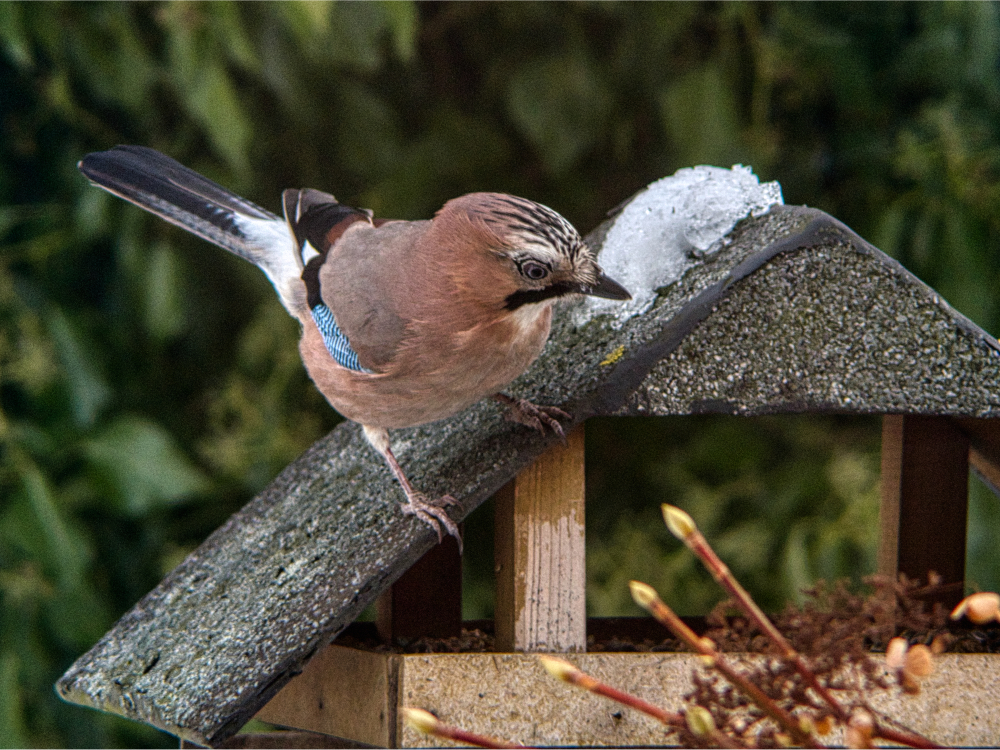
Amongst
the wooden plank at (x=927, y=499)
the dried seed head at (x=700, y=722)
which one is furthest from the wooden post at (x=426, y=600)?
the dried seed head at (x=700, y=722)

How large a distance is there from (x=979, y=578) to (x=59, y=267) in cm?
244

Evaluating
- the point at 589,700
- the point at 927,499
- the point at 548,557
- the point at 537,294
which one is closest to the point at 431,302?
the point at 537,294

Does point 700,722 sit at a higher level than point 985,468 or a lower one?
lower

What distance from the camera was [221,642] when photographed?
159cm

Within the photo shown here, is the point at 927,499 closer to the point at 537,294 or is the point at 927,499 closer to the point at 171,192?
the point at 537,294

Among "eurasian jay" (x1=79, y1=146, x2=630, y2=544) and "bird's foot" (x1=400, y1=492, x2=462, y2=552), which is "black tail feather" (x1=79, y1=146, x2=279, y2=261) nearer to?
"eurasian jay" (x1=79, y1=146, x2=630, y2=544)

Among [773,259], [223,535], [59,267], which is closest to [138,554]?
[59,267]

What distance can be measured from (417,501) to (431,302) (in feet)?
0.96

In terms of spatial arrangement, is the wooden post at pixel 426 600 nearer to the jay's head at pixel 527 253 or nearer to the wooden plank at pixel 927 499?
the jay's head at pixel 527 253

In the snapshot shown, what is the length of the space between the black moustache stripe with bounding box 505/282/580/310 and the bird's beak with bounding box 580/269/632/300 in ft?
0.05

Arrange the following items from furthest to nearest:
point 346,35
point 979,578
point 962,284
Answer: point 346,35
point 962,284
point 979,578

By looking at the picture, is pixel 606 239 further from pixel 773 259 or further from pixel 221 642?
pixel 221 642

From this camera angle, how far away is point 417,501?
1.58 metres

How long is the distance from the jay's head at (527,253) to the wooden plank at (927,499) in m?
0.56
